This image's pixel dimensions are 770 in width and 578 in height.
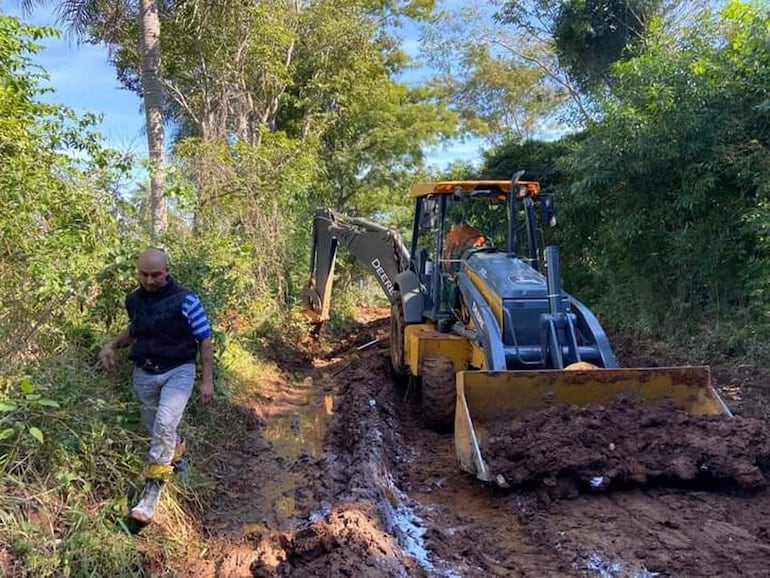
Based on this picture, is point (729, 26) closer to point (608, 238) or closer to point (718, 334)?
point (608, 238)

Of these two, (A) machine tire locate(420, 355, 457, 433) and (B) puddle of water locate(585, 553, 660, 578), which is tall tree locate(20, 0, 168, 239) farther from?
(B) puddle of water locate(585, 553, 660, 578)

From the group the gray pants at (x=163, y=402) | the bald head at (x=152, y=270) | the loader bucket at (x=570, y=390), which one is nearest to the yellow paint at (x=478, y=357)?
the loader bucket at (x=570, y=390)

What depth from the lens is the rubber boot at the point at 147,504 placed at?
14.1 ft

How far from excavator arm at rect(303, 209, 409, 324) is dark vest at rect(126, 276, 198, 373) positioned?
558 centimetres

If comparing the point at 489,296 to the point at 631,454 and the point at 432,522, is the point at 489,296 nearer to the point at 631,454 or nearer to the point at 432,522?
the point at 631,454

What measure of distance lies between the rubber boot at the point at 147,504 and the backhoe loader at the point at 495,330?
7.28ft

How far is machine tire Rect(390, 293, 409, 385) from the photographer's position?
29.4 ft

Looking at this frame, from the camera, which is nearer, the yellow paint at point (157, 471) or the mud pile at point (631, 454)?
the yellow paint at point (157, 471)

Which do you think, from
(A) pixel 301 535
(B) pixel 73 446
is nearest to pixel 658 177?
(A) pixel 301 535

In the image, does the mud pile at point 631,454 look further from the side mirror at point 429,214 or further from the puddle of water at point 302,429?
the side mirror at point 429,214

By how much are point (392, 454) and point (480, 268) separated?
2135mm

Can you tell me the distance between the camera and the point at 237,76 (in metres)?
14.6

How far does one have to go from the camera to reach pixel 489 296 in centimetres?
702

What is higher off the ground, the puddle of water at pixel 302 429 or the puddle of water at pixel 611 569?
the puddle of water at pixel 302 429
